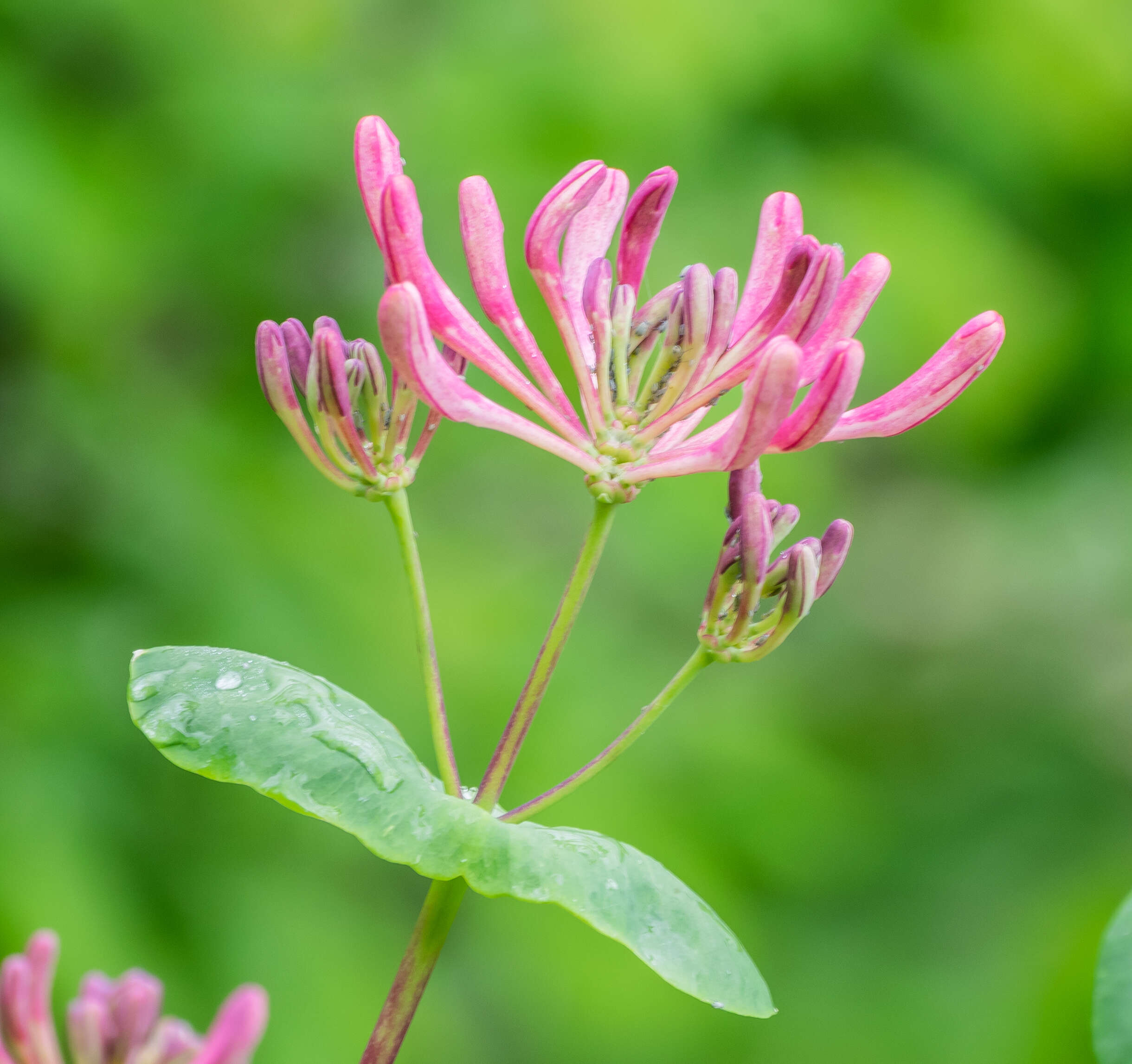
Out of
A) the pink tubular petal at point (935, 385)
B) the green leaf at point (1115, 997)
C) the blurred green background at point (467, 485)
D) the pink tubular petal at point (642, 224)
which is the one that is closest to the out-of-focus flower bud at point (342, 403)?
the pink tubular petal at point (642, 224)

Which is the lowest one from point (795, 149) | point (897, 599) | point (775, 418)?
point (775, 418)

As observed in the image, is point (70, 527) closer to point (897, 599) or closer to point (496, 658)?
point (496, 658)

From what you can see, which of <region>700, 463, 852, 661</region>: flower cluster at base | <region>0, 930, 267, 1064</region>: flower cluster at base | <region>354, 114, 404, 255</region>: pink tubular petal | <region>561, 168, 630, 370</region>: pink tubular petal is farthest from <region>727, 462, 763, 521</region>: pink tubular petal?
<region>0, 930, 267, 1064</region>: flower cluster at base

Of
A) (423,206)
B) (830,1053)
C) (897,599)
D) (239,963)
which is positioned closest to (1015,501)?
(897,599)

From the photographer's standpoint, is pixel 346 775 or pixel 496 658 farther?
pixel 496 658

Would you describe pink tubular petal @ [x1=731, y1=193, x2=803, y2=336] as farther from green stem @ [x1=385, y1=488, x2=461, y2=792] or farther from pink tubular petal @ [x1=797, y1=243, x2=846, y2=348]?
green stem @ [x1=385, y1=488, x2=461, y2=792]

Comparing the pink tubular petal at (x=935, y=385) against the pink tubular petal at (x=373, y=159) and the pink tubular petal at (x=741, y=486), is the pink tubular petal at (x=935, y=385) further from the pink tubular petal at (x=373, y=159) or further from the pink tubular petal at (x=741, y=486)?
the pink tubular petal at (x=373, y=159)

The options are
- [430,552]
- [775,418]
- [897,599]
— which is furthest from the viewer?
[897,599]
